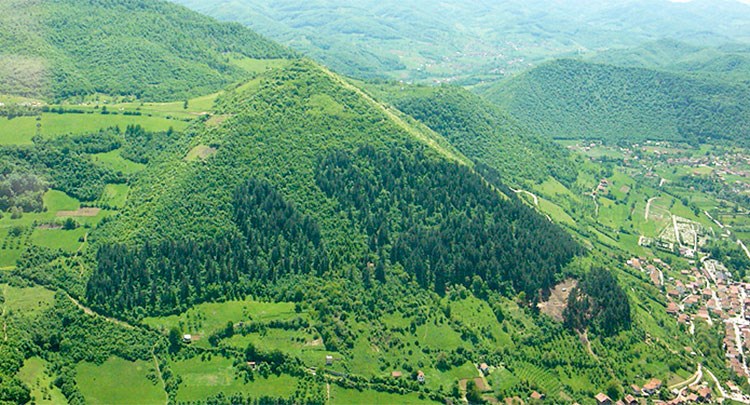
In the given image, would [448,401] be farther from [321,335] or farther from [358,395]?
[321,335]

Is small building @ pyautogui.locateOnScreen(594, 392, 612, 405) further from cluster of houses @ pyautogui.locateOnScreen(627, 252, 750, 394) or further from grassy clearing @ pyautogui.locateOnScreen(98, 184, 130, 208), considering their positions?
grassy clearing @ pyautogui.locateOnScreen(98, 184, 130, 208)

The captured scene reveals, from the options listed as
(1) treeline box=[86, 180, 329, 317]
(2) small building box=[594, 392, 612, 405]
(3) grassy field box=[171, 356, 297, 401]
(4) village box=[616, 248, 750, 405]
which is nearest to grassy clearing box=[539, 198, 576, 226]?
(4) village box=[616, 248, 750, 405]

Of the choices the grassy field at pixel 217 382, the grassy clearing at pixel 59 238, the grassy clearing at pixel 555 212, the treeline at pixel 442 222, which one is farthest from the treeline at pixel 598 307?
the grassy clearing at pixel 59 238

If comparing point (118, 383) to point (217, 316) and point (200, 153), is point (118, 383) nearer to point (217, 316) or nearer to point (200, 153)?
point (217, 316)

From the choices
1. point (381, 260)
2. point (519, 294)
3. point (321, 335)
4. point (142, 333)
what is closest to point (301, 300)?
point (321, 335)

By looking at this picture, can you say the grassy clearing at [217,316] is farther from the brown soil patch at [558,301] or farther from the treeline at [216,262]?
the brown soil patch at [558,301]

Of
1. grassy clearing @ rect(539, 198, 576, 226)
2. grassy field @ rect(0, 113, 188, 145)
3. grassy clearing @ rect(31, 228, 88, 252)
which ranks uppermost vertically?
grassy field @ rect(0, 113, 188, 145)

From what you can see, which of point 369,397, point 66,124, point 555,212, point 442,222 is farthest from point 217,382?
point 555,212
